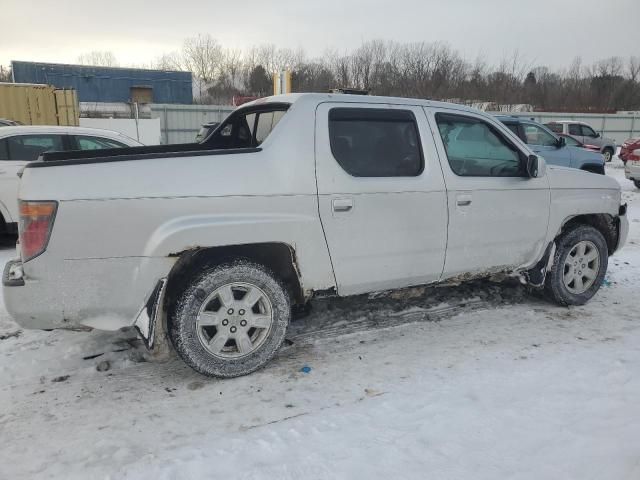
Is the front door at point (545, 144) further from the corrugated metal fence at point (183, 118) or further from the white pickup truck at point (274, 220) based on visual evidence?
the corrugated metal fence at point (183, 118)

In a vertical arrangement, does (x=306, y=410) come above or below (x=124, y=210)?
below

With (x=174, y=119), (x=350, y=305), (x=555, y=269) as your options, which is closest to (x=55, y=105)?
(x=174, y=119)

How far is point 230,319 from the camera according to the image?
3.34 m

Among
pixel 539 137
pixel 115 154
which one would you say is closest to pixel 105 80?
pixel 539 137

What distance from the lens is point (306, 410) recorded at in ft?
9.99

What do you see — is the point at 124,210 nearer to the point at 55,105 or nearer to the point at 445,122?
the point at 445,122

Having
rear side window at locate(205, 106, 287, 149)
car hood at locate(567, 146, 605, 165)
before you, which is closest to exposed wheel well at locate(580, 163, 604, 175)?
car hood at locate(567, 146, 605, 165)

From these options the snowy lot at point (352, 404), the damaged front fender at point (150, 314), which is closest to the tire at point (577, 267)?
the snowy lot at point (352, 404)

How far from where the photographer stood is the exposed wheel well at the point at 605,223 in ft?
16.0

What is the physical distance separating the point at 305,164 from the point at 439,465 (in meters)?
1.99

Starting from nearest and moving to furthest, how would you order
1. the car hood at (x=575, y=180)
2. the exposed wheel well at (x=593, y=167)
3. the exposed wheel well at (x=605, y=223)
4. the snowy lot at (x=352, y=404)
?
the snowy lot at (x=352, y=404)
the car hood at (x=575, y=180)
the exposed wheel well at (x=605, y=223)
the exposed wheel well at (x=593, y=167)

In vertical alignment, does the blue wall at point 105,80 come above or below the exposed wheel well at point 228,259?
above

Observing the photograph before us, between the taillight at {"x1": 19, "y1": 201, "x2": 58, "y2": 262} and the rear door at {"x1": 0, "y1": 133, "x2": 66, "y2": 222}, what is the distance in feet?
14.8

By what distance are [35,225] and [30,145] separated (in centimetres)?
495
